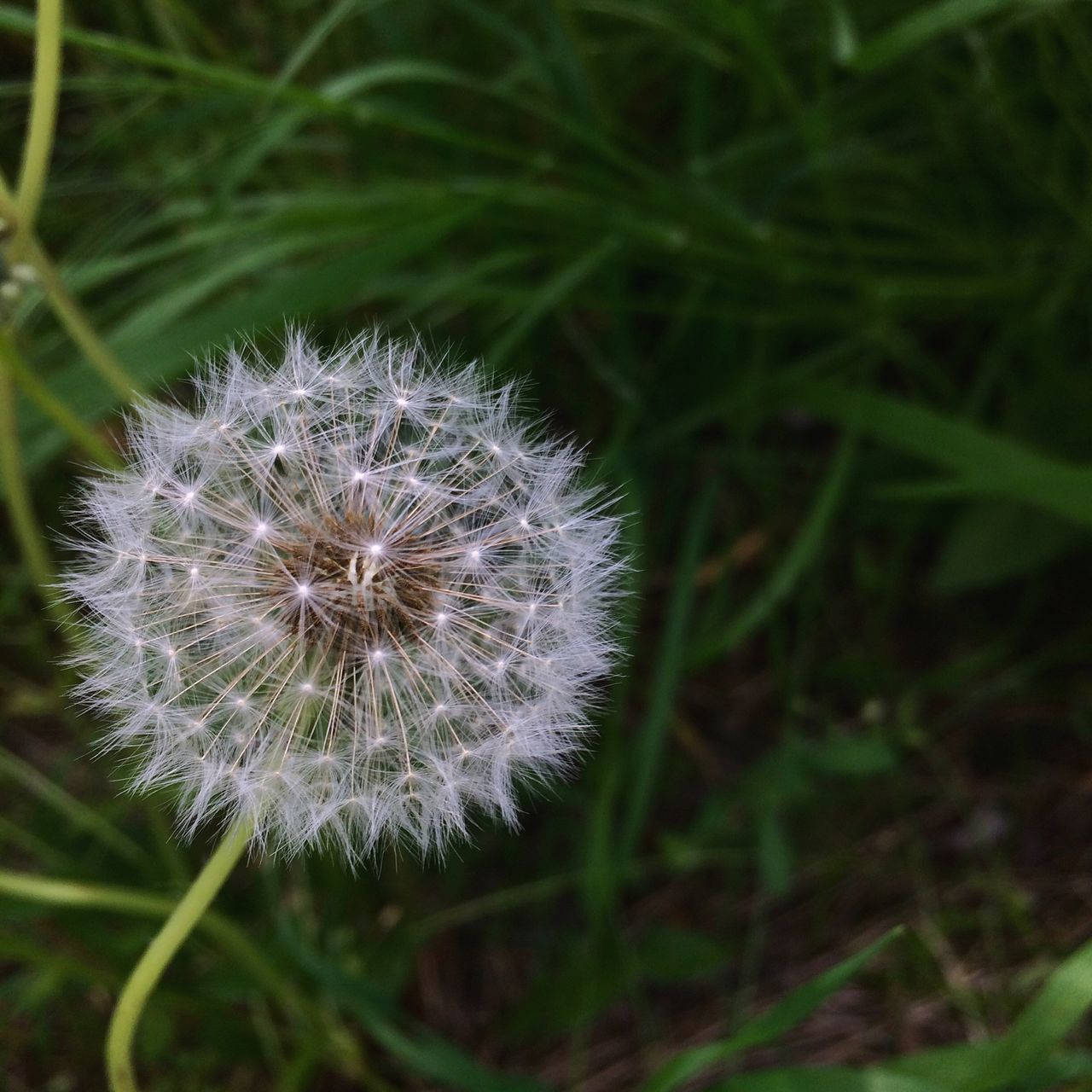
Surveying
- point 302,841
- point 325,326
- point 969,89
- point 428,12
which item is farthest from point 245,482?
point 969,89

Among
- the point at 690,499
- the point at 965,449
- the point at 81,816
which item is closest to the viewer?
the point at 965,449

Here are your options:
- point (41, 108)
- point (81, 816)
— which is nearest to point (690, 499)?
point (81, 816)

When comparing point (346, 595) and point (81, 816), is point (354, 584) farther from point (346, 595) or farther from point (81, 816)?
point (81, 816)

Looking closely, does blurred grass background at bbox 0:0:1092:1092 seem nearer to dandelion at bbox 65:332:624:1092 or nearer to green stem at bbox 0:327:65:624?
green stem at bbox 0:327:65:624

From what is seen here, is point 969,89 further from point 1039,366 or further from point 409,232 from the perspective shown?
point 409,232

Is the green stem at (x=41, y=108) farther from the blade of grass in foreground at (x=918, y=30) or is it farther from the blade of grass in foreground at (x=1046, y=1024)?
the blade of grass in foreground at (x=1046, y=1024)

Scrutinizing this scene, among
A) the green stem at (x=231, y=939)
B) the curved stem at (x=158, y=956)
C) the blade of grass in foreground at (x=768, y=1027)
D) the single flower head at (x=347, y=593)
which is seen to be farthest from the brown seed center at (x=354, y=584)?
the blade of grass in foreground at (x=768, y=1027)

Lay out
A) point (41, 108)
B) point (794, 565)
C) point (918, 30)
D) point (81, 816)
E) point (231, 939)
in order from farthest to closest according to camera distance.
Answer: point (81, 816), point (794, 565), point (231, 939), point (918, 30), point (41, 108)
